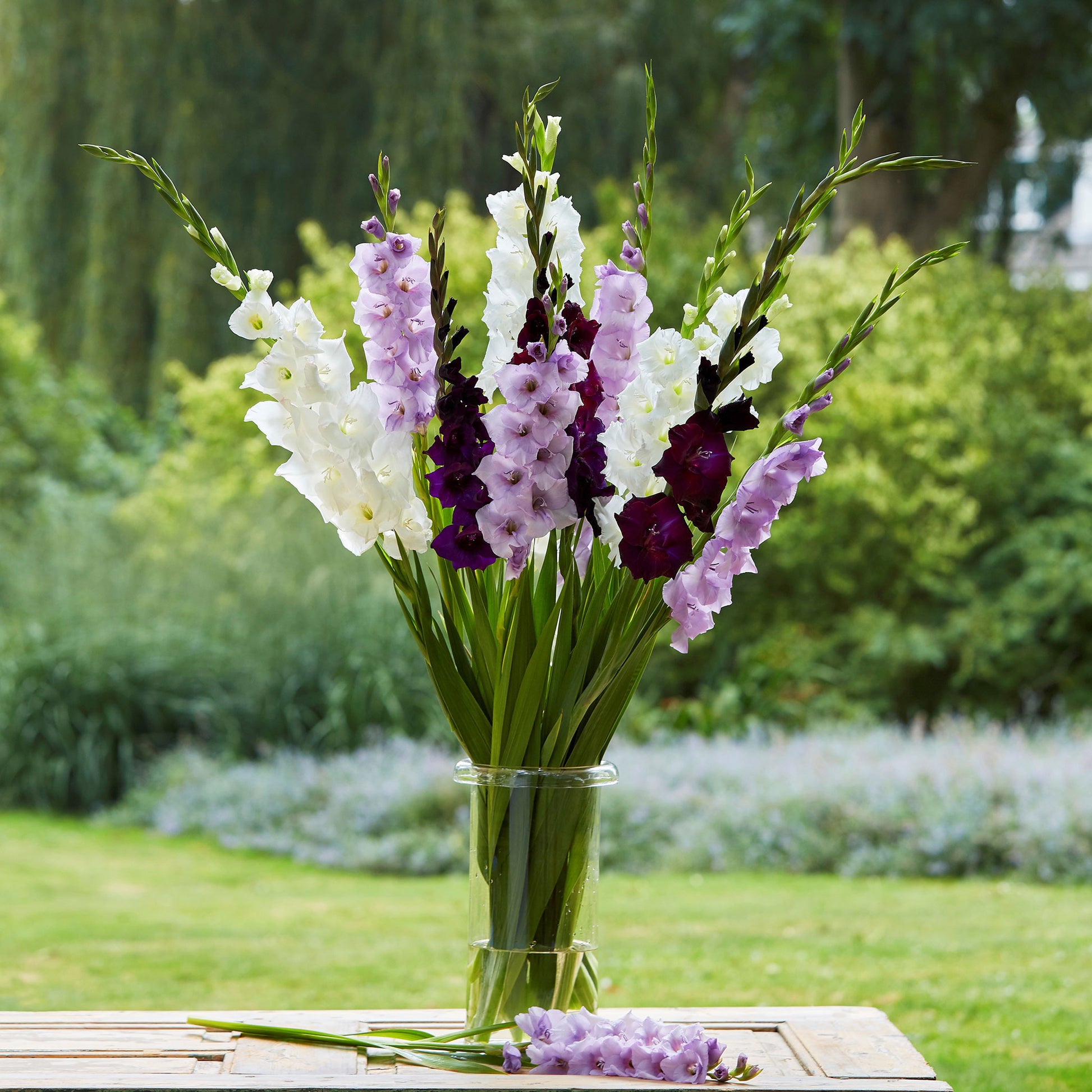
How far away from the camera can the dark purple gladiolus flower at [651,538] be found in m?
1.29

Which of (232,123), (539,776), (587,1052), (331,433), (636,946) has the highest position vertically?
(232,123)

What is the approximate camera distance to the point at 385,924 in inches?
162

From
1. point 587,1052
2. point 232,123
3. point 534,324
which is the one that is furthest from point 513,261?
point 232,123

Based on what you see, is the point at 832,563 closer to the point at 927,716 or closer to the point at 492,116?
the point at 927,716

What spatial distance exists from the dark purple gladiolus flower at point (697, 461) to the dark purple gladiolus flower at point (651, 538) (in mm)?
22

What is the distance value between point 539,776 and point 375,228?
571 mm

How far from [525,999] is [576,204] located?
9.66 metres

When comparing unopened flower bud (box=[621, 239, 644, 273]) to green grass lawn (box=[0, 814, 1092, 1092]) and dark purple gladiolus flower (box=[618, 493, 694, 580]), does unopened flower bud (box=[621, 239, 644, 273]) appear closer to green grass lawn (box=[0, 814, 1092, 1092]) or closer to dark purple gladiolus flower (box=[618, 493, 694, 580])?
dark purple gladiolus flower (box=[618, 493, 694, 580])

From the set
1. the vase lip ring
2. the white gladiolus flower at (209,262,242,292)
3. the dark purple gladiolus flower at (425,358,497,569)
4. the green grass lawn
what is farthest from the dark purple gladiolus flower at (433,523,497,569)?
the green grass lawn

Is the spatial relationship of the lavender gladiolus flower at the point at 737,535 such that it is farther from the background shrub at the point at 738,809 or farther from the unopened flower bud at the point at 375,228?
the background shrub at the point at 738,809

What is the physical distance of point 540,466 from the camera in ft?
4.23

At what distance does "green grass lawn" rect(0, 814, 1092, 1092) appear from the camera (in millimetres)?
3279

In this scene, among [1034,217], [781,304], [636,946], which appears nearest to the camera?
[781,304]

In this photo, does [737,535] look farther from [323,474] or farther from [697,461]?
[323,474]
